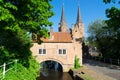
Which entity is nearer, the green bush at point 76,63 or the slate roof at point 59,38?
the green bush at point 76,63

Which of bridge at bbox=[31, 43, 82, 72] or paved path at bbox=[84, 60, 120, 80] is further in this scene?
bridge at bbox=[31, 43, 82, 72]

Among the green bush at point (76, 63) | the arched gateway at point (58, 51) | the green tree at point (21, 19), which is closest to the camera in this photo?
the green tree at point (21, 19)

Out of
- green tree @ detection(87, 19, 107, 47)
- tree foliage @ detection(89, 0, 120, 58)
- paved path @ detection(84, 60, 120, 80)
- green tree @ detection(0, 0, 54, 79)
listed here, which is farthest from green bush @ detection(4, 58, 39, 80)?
green tree @ detection(87, 19, 107, 47)

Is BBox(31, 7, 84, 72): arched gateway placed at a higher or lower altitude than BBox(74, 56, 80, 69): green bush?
higher

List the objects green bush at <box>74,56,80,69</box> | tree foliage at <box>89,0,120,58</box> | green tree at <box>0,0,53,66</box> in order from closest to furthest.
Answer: green tree at <box>0,0,53,66</box> < green bush at <box>74,56,80,69</box> < tree foliage at <box>89,0,120,58</box>

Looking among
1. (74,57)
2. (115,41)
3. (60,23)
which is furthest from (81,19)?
(74,57)

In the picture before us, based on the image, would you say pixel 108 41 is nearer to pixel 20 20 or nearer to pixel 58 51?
pixel 58 51

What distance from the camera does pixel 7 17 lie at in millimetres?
14047

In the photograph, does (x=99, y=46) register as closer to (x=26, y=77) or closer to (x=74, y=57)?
(x=74, y=57)

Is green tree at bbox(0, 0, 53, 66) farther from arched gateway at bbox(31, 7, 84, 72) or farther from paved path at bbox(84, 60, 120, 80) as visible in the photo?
arched gateway at bbox(31, 7, 84, 72)

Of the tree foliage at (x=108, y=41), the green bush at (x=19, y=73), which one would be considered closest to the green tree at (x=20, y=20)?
the green bush at (x=19, y=73)

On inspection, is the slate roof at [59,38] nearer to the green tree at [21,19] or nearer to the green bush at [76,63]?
the green bush at [76,63]

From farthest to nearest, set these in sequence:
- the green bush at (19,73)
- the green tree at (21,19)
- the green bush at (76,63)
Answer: the green bush at (76,63), the green bush at (19,73), the green tree at (21,19)

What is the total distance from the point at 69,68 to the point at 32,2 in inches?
1342
